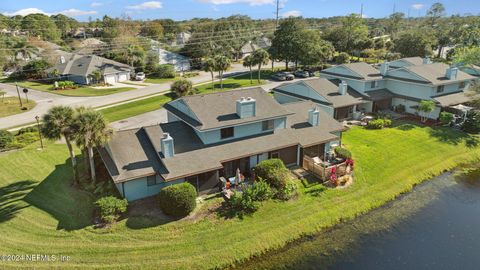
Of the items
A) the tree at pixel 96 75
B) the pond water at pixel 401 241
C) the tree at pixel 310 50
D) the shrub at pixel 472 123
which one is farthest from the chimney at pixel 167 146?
the tree at pixel 310 50

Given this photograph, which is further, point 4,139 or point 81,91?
point 81,91

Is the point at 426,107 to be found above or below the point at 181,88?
below

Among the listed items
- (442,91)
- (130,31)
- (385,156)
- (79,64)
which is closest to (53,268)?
(385,156)

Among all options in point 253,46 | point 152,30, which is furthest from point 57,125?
point 152,30

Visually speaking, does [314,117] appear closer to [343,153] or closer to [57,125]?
[343,153]

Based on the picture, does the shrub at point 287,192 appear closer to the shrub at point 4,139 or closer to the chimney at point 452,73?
the shrub at point 4,139

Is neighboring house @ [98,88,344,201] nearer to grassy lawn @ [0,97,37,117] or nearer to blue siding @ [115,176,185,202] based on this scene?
blue siding @ [115,176,185,202]

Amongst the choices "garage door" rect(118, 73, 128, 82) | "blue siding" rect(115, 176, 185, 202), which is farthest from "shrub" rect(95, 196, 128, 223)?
"garage door" rect(118, 73, 128, 82)
